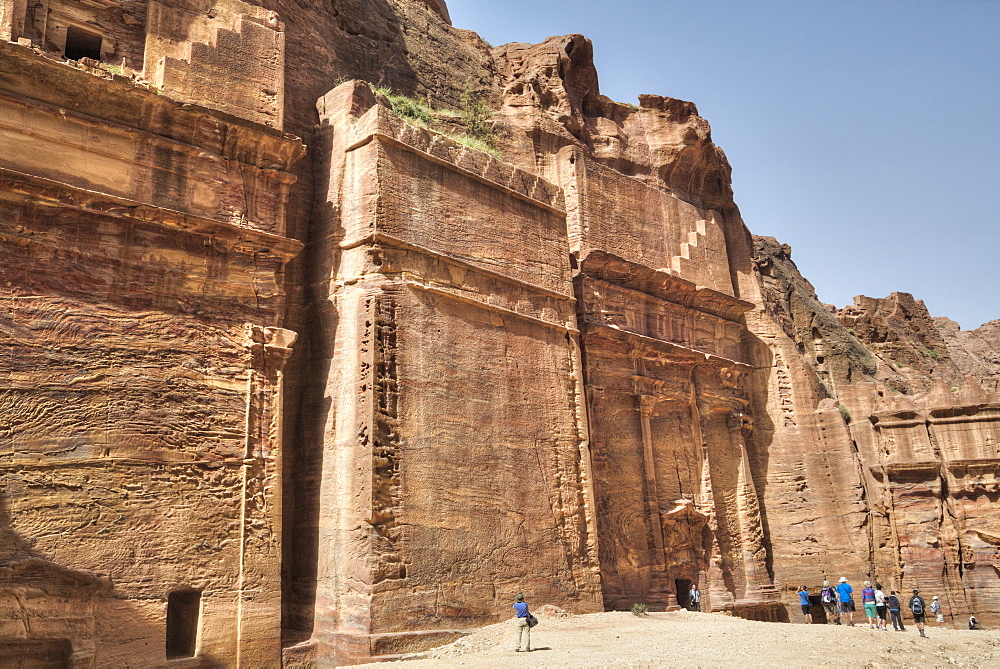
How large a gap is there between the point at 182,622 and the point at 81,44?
7.17 metres

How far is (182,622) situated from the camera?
8.95 m

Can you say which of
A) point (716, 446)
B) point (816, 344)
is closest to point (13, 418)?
point (716, 446)

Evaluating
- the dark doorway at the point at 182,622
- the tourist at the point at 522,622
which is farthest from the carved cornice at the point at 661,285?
the dark doorway at the point at 182,622

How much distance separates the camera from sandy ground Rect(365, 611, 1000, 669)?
29.1ft

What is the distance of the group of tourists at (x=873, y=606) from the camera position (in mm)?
13359

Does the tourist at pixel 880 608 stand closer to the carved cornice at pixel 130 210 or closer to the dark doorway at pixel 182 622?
the dark doorway at pixel 182 622

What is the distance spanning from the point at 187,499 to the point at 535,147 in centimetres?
1044

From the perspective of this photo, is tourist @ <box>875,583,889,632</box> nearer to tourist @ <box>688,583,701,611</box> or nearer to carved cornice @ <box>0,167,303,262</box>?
tourist @ <box>688,583,701,611</box>

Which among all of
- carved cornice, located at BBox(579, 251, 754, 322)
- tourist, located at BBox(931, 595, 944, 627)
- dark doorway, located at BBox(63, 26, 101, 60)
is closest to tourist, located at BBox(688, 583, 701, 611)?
tourist, located at BBox(931, 595, 944, 627)

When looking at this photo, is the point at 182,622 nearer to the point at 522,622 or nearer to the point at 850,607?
the point at 522,622

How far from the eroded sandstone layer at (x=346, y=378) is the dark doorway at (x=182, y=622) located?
4 cm

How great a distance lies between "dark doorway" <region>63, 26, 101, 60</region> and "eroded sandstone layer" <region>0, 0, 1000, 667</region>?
0.16 metres

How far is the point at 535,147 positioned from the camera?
659 inches

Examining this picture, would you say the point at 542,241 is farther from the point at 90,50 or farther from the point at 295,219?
the point at 90,50
